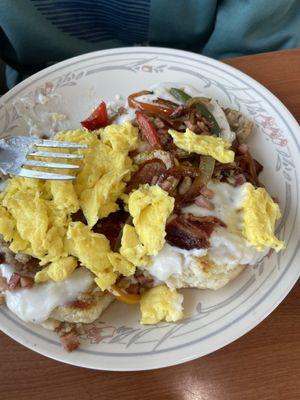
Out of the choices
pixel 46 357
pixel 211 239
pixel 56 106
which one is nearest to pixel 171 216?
pixel 211 239

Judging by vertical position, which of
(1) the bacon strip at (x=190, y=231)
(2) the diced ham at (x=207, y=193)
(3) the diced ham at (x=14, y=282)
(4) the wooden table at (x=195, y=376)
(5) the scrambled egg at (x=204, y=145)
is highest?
(5) the scrambled egg at (x=204, y=145)

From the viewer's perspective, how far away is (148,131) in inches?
63.6

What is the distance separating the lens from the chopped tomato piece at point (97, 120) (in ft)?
5.79

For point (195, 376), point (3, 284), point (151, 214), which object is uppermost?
point (151, 214)

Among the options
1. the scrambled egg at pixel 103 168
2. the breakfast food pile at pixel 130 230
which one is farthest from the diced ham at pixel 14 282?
the scrambled egg at pixel 103 168

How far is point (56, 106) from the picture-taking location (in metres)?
1.88

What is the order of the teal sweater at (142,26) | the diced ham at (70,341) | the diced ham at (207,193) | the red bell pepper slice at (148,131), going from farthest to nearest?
the teal sweater at (142,26)
the red bell pepper slice at (148,131)
the diced ham at (207,193)
the diced ham at (70,341)

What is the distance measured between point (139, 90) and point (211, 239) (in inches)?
32.6

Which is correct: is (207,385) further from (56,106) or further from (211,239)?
(56,106)

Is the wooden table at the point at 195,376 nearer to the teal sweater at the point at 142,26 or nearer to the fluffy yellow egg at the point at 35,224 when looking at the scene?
the fluffy yellow egg at the point at 35,224

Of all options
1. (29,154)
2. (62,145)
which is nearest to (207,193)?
(62,145)

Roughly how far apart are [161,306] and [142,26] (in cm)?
141

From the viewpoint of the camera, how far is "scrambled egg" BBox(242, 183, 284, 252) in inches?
54.4

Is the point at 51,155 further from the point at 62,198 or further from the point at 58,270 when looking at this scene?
the point at 58,270
